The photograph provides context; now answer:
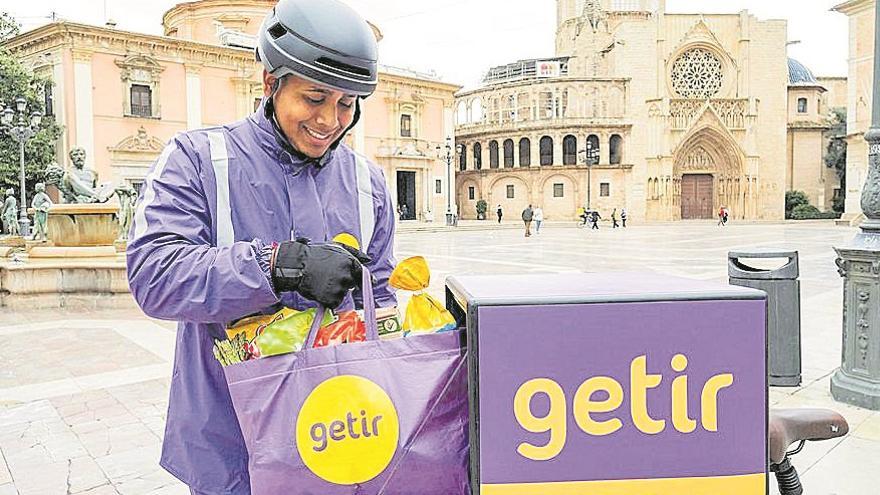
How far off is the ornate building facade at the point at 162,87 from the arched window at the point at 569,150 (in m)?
14.0

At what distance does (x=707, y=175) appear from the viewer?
160 feet

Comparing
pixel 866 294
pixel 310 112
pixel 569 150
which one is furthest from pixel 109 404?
pixel 569 150

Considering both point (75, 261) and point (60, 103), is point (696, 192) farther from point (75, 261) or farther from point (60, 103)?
→ point (75, 261)

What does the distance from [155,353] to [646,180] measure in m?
44.3

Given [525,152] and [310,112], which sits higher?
[525,152]

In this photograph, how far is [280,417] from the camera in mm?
1255

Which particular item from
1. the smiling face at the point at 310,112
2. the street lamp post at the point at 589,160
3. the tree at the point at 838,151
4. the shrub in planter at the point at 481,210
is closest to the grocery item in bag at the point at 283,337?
the smiling face at the point at 310,112

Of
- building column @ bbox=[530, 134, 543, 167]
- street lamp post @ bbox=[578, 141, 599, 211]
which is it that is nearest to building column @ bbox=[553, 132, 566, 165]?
building column @ bbox=[530, 134, 543, 167]

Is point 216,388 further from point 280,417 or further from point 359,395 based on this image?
point 359,395

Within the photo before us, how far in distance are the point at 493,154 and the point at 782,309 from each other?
4669 cm

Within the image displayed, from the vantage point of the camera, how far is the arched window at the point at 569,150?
48.7 m

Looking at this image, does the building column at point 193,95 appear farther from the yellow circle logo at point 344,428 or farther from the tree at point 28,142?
the yellow circle logo at point 344,428

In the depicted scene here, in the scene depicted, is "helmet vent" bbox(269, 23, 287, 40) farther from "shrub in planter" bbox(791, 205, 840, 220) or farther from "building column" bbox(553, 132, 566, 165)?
"shrub in planter" bbox(791, 205, 840, 220)

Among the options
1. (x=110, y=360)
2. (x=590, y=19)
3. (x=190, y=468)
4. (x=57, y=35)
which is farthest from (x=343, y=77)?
(x=590, y=19)
